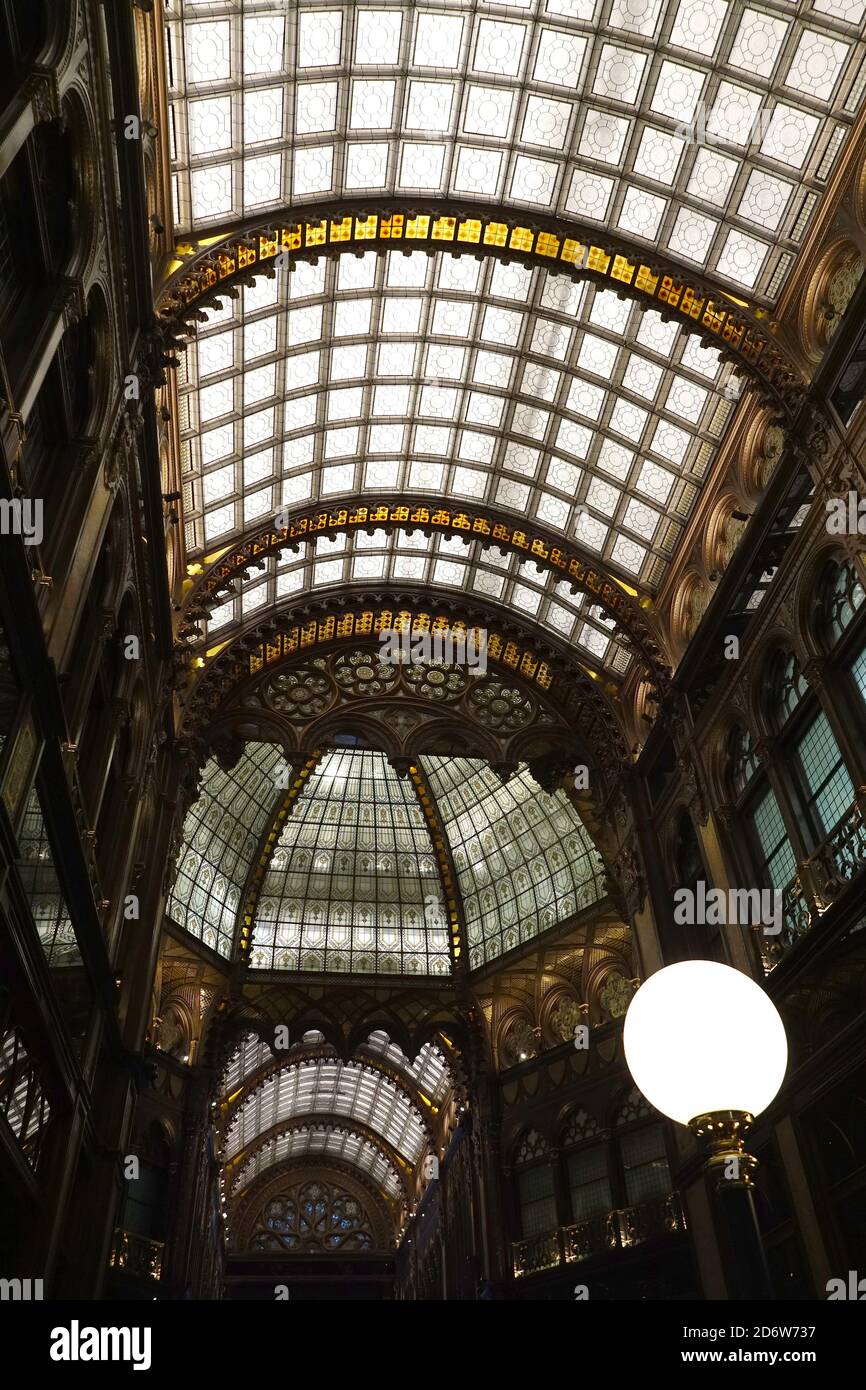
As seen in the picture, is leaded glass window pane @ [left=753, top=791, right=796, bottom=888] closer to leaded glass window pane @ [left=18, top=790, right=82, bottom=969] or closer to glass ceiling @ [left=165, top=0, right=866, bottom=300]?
glass ceiling @ [left=165, top=0, right=866, bottom=300]

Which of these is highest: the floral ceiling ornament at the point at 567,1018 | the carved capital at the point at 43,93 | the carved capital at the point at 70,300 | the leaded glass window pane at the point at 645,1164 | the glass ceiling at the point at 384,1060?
the glass ceiling at the point at 384,1060

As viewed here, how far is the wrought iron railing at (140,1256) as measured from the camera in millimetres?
24938

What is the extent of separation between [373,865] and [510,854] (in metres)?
6.68

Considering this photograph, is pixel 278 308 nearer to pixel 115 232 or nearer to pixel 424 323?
pixel 424 323

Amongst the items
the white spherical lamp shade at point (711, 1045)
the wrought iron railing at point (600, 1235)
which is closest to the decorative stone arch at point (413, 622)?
the wrought iron railing at point (600, 1235)

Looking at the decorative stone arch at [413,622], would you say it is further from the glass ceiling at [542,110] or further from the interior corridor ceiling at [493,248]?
the glass ceiling at [542,110]

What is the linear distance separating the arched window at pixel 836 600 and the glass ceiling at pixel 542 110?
610cm

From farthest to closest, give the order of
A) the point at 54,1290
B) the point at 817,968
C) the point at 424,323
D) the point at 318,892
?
1. the point at 318,892
2. the point at 424,323
3. the point at 817,968
4. the point at 54,1290

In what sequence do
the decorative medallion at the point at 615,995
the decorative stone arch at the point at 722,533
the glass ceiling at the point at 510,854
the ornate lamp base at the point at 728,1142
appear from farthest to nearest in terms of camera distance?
the glass ceiling at the point at 510,854
the decorative medallion at the point at 615,995
the decorative stone arch at the point at 722,533
the ornate lamp base at the point at 728,1142

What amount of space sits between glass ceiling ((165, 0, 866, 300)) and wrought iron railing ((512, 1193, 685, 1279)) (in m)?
21.1

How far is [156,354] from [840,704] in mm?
12938

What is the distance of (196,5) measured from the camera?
53.6ft

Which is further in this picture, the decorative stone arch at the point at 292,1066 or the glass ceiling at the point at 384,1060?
the glass ceiling at the point at 384,1060

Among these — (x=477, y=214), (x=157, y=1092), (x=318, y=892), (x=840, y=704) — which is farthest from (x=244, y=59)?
(x=318, y=892)
